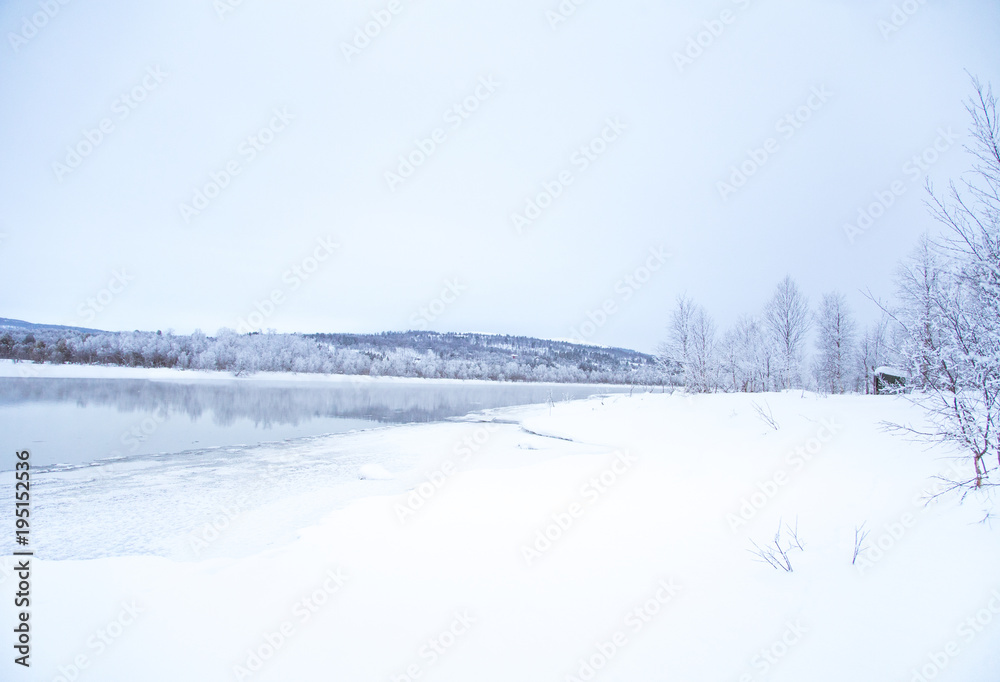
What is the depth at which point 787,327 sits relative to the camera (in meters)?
35.7

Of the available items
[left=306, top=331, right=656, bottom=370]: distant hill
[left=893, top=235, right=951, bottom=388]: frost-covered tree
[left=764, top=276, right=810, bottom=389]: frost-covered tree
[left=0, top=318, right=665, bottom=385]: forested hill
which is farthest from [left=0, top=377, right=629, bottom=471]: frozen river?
[left=306, top=331, right=656, bottom=370]: distant hill

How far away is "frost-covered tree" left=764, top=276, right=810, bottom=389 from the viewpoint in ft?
116

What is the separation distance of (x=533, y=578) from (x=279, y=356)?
92.0 metres

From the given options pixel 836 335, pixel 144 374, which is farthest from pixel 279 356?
pixel 836 335

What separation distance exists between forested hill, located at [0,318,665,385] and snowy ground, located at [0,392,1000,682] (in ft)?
139

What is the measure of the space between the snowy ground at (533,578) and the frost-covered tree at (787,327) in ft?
93.5

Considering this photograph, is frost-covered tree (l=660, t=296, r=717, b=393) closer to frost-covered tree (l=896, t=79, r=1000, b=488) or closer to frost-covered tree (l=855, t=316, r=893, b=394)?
frost-covered tree (l=855, t=316, r=893, b=394)

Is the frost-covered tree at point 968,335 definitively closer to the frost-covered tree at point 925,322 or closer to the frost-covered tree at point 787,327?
Result: the frost-covered tree at point 925,322

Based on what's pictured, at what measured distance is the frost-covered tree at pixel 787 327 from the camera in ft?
116

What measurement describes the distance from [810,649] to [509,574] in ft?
10.1

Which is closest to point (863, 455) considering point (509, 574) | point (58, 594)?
point (509, 574)

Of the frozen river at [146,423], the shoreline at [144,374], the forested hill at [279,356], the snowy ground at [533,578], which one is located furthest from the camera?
the forested hill at [279,356]

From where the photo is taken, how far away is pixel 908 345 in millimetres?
6059

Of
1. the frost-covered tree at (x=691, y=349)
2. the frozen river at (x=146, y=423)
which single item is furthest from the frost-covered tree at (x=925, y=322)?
the frost-covered tree at (x=691, y=349)
